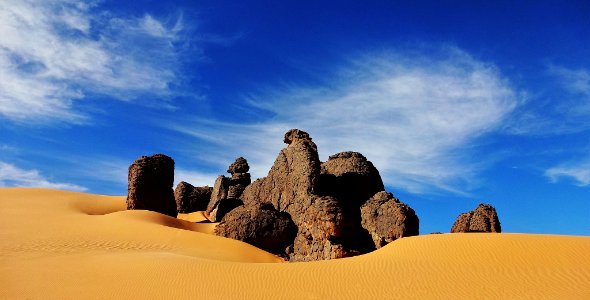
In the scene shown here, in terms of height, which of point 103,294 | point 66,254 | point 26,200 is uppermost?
point 26,200

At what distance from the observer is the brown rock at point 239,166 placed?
95.7 ft

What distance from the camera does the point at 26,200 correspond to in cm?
2538

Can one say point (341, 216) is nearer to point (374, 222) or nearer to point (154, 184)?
point (374, 222)

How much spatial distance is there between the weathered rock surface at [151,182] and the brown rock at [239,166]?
20.7 feet

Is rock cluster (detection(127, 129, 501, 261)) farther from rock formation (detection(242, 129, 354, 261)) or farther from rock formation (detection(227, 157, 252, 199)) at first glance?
rock formation (detection(227, 157, 252, 199))

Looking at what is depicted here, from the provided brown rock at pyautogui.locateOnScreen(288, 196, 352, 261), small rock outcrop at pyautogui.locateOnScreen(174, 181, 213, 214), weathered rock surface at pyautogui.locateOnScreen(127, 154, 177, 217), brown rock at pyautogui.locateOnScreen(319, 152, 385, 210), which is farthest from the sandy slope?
small rock outcrop at pyautogui.locateOnScreen(174, 181, 213, 214)

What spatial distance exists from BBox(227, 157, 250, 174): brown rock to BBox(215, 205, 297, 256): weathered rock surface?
10.7m

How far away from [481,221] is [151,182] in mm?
13720

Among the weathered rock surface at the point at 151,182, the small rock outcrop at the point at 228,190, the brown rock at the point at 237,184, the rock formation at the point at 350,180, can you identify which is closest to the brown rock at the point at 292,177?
the rock formation at the point at 350,180

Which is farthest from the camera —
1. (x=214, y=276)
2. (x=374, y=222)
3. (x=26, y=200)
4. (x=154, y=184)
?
(x=26, y=200)

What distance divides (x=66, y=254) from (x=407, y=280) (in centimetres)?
910

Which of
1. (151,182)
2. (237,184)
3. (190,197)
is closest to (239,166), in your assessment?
(237,184)

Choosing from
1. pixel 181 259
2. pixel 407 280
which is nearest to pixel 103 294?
pixel 181 259

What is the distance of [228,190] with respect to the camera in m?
26.9
